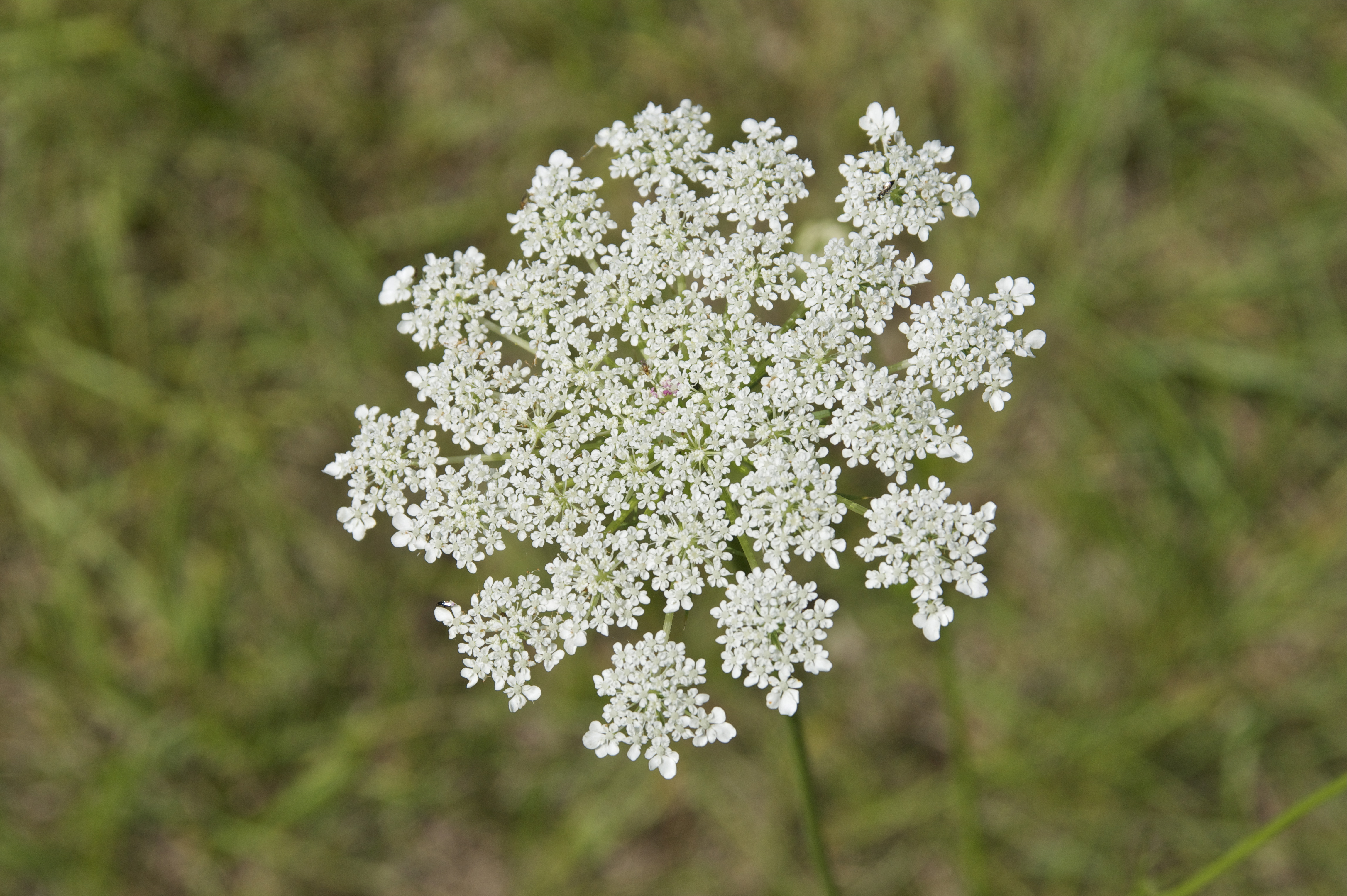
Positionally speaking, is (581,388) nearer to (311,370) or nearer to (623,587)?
(623,587)

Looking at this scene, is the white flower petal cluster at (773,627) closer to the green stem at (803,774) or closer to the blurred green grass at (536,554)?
the green stem at (803,774)

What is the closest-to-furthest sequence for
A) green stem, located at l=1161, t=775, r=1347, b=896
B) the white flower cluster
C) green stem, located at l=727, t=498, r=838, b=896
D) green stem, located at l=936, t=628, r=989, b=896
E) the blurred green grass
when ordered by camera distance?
1. green stem, located at l=1161, t=775, r=1347, b=896
2. the white flower cluster
3. green stem, located at l=727, t=498, r=838, b=896
4. green stem, located at l=936, t=628, r=989, b=896
5. the blurred green grass

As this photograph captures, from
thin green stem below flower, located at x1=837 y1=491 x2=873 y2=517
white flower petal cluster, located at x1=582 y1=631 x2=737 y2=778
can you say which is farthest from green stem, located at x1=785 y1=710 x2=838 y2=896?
thin green stem below flower, located at x1=837 y1=491 x2=873 y2=517

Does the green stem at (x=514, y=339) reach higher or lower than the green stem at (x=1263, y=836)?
higher

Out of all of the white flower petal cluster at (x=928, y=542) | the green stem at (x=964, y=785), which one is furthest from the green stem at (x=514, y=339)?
the green stem at (x=964, y=785)

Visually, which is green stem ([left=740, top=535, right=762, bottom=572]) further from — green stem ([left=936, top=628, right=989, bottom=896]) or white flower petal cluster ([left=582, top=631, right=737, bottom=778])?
green stem ([left=936, top=628, right=989, bottom=896])
